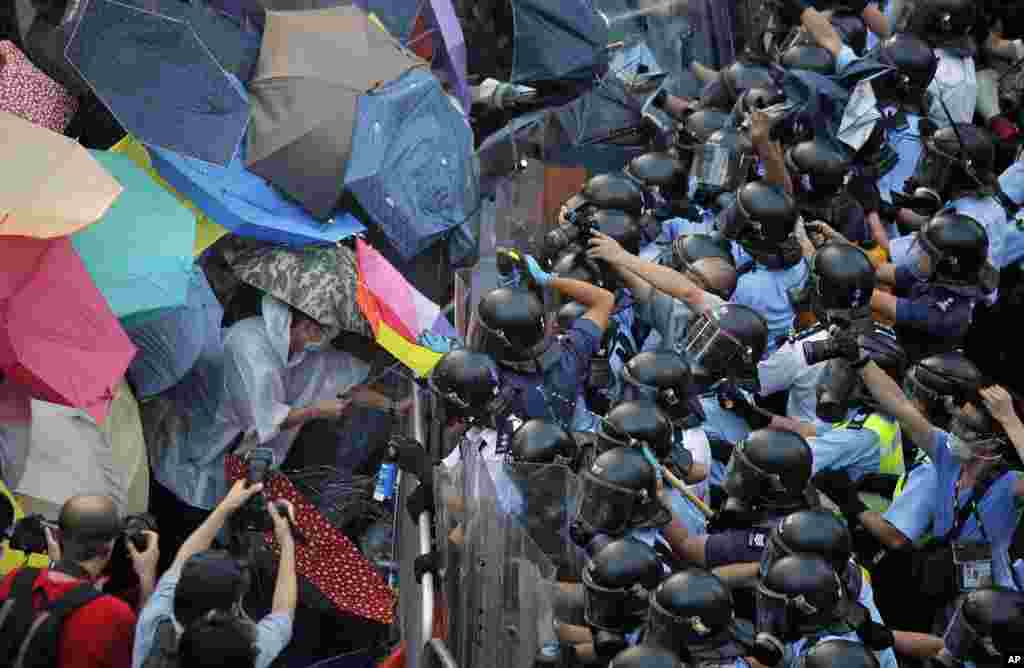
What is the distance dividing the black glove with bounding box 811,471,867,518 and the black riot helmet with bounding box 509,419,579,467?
1091mm

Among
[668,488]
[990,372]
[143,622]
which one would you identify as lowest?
[990,372]

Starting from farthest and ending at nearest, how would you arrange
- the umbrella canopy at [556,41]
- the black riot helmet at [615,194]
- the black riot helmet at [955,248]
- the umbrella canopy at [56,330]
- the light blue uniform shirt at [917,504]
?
the umbrella canopy at [556,41] → the black riot helmet at [615,194] → the black riot helmet at [955,248] → the light blue uniform shirt at [917,504] → the umbrella canopy at [56,330]

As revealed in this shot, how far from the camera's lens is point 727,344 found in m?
6.62

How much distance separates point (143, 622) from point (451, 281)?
12.2 ft

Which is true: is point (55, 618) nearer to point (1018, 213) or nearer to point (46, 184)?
point (46, 184)

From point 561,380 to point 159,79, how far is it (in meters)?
2.19

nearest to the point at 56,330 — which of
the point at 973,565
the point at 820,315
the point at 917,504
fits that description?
the point at 820,315

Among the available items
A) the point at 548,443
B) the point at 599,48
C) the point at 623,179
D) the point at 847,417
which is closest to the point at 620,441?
the point at 548,443

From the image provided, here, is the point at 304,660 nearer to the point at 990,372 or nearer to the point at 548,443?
the point at 548,443

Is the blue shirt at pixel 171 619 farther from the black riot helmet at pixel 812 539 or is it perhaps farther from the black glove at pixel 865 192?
the black glove at pixel 865 192

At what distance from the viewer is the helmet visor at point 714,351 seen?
261 inches

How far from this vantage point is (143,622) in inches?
200

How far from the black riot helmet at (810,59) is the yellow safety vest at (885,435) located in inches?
126

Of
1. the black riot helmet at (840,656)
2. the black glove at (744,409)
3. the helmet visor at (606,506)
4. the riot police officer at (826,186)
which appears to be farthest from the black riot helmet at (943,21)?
the black riot helmet at (840,656)
